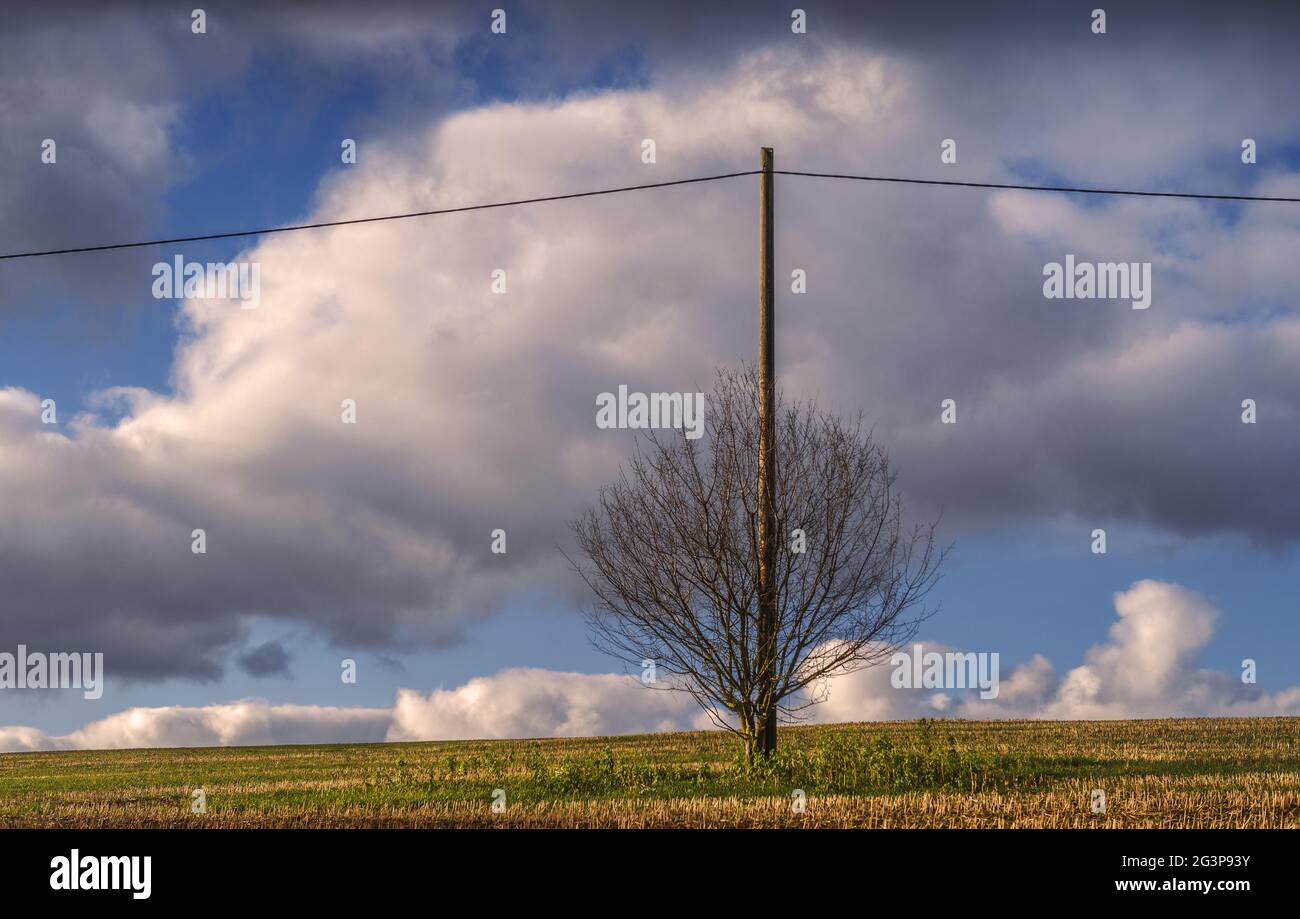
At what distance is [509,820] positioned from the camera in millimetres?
14719

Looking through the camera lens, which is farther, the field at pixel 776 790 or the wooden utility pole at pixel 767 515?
the wooden utility pole at pixel 767 515

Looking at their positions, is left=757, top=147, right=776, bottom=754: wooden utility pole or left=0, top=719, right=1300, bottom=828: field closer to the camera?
left=0, top=719, right=1300, bottom=828: field

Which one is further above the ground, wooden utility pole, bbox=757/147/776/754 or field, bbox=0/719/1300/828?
wooden utility pole, bbox=757/147/776/754

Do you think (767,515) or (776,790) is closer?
(776,790)

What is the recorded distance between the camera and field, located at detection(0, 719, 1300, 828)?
49.0 feet

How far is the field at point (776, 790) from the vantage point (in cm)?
1495

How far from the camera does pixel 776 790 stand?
18.4 metres

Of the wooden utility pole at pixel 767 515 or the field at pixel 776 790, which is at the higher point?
the wooden utility pole at pixel 767 515

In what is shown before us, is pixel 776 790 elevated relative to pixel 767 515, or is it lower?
lower

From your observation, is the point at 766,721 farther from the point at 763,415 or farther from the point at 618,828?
the point at 618,828

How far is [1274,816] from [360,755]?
29701 millimetres
